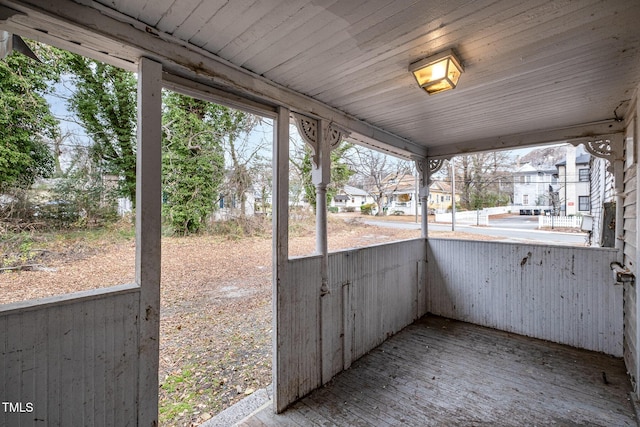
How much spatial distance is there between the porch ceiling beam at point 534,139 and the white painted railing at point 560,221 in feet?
13.5

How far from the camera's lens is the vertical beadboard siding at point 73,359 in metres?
1.15

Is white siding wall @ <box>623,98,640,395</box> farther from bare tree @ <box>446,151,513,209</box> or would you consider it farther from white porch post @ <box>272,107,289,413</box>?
bare tree @ <box>446,151,513,209</box>

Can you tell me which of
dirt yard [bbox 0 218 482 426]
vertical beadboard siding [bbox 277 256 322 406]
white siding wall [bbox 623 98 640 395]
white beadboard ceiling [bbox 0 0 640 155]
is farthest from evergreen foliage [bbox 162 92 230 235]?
white siding wall [bbox 623 98 640 395]

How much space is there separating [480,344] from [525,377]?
658mm

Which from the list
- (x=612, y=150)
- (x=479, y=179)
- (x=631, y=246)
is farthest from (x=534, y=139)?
(x=479, y=179)

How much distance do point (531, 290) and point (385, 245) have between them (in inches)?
78.0

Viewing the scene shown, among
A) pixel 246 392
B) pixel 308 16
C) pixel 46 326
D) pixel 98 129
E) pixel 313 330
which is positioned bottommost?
pixel 246 392

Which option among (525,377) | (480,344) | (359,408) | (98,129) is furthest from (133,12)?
(480,344)

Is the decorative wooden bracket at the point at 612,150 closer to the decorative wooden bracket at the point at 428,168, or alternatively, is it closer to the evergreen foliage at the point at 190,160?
the decorative wooden bracket at the point at 428,168

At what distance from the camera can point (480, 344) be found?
3.32 meters

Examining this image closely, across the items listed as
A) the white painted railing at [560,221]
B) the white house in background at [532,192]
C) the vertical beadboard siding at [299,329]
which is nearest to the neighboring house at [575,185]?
the white house in background at [532,192]

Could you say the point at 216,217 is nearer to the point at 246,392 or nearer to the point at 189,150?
the point at 189,150

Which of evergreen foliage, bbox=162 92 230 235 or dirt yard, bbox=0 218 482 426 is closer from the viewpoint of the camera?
dirt yard, bbox=0 218 482 426

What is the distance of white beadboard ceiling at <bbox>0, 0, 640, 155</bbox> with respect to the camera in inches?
50.1
